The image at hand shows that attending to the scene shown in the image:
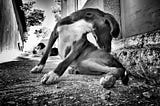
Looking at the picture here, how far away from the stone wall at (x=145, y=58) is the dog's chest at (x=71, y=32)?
0.62m

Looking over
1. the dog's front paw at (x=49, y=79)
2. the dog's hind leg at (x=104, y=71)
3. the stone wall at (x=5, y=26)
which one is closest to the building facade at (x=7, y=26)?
the stone wall at (x=5, y=26)

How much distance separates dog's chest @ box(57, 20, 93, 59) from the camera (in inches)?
67.2

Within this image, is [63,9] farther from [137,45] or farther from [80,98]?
[80,98]

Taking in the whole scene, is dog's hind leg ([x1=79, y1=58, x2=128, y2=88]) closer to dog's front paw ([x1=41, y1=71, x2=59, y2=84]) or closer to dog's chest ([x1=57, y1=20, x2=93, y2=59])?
dog's chest ([x1=57, y1=20, x2=93, y2=59])

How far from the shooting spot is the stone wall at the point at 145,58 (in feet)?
3.81

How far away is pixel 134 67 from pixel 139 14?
812mm

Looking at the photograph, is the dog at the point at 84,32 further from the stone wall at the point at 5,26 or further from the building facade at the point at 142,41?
the stone wall at the point at 5,26

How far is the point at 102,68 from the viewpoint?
5.45 feet

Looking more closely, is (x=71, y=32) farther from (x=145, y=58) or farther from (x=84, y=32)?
(x=145, y=58)

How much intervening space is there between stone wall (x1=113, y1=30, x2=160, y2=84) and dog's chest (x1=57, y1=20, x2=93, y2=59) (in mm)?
625

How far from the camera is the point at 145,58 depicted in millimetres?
1270

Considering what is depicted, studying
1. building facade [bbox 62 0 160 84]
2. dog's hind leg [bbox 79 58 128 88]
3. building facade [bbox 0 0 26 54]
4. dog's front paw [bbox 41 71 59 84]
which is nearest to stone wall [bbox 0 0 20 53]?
building facade [bbox 0 0 26 54]

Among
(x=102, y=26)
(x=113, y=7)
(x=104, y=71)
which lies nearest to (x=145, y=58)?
(x=104, y=71)

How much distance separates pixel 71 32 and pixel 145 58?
3.32 feet
